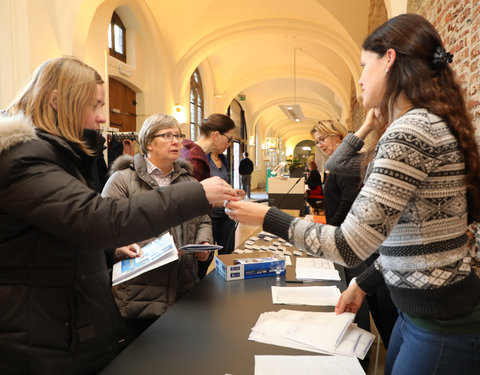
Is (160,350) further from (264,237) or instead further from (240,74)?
(240,74)

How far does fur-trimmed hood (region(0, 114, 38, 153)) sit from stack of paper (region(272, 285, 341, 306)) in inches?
45.5

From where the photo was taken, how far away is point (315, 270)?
2.05 meters

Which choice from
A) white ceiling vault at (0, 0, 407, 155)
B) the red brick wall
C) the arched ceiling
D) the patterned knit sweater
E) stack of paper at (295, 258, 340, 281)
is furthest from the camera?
the arched ceiling

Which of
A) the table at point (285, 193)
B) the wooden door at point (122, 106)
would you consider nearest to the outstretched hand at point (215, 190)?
the table at point (285, 193)

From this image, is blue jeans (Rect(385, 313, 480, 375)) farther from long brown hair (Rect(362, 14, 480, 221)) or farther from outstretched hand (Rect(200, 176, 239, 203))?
outstretched hand (Rect(200, 176, 239, 203))

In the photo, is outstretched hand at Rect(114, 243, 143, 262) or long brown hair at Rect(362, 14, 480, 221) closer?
long brown hair at Rect(362, 14, 480, 221)

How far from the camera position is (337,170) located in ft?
5.94

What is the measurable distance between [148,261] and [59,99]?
2.15 ft

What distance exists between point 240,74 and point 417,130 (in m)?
12.0

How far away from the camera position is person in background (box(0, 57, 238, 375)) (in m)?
0.97

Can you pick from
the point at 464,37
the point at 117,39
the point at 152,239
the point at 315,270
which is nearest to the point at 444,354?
the point at 315,270

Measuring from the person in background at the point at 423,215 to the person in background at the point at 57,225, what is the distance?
449mm

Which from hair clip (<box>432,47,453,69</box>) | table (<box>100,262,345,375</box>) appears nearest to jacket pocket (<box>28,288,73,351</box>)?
table (<box>100,262,345,375</box>)

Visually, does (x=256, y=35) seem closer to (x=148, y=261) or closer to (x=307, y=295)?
(x=307, y=295)
